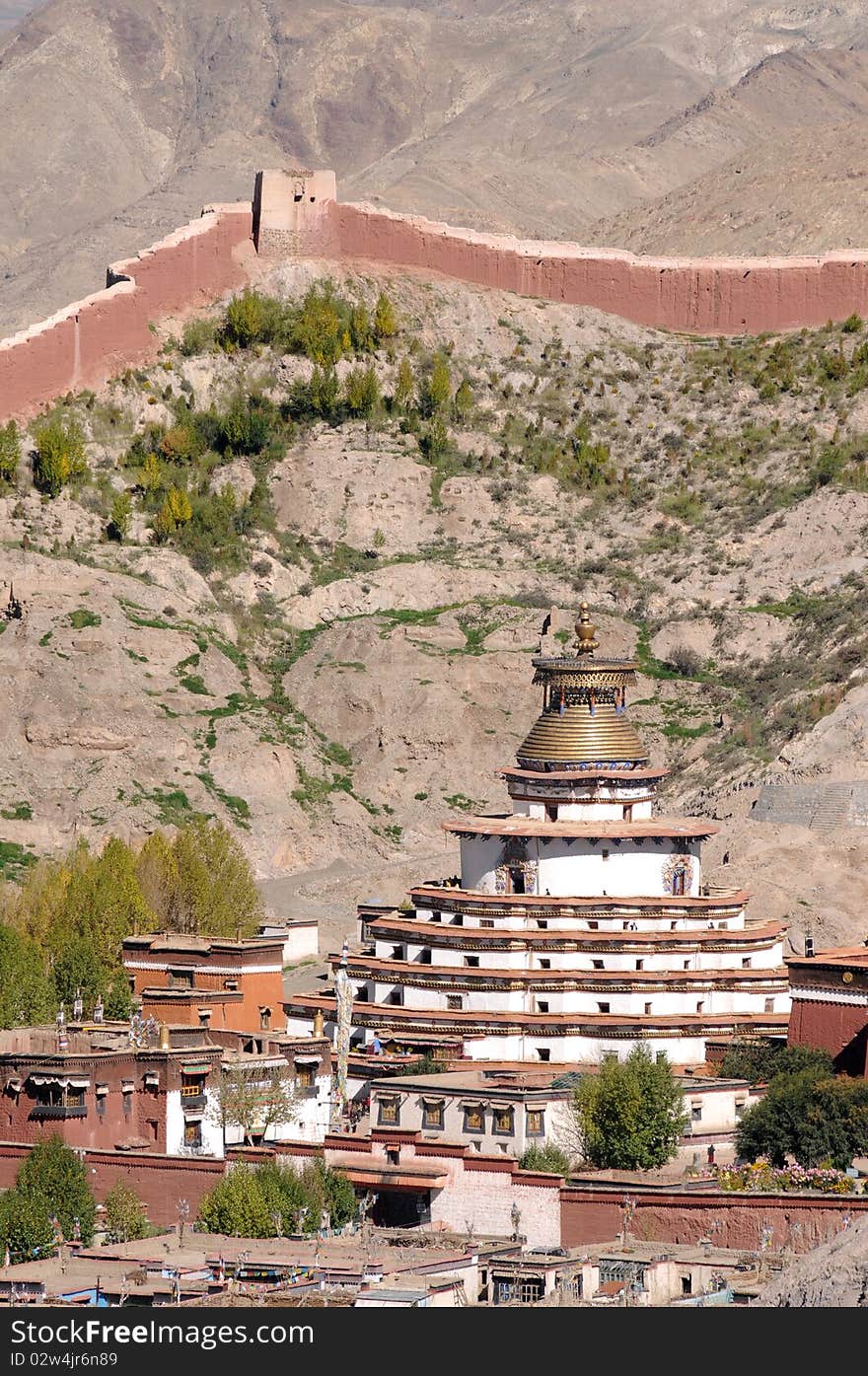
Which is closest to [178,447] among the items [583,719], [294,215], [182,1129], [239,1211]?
[294,215]

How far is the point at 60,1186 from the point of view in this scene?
60.6 metres

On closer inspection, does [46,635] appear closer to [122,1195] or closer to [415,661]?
[415,661]

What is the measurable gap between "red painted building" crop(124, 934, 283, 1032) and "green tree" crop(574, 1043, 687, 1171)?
10.8 meters

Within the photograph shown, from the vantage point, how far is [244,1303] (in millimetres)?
50469

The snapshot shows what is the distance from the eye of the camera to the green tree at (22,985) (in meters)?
74.1

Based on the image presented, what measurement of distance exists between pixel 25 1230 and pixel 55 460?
56.1 m

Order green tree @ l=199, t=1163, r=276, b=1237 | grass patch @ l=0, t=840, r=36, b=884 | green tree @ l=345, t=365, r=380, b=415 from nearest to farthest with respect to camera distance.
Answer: green tree @ l=199, t=1163, r=276, b=1237 → grass patch @ l=0, t=840, r=36, b=884 → green tree @ l=345, t=365, r=380, b=415

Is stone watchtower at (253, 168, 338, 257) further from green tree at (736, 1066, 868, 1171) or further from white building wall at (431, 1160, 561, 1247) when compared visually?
white building wall at (431, 1160, 561, 1247)

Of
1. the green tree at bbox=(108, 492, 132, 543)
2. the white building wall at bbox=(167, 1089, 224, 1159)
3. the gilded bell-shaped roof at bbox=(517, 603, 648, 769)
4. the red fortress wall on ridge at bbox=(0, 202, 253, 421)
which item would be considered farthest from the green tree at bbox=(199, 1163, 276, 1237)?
the red fortress wall on ridge at bbox=(0, 202, 253, 421)

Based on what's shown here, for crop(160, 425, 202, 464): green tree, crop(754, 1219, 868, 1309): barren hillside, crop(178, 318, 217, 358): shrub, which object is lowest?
crop(754, 1219, 868, 1309): barren hillside

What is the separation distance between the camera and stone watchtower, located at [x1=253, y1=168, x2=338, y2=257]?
403ft

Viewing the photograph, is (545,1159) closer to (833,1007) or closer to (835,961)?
(833,1007)
